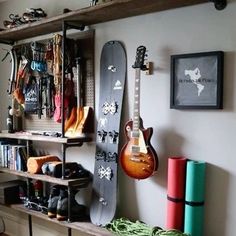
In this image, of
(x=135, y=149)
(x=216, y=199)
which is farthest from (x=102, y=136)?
(x=216, y=199)

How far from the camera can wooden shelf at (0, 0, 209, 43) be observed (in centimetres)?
222

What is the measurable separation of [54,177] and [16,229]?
1314mm

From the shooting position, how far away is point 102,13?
248 cm

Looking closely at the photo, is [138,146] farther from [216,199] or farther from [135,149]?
[216,199]

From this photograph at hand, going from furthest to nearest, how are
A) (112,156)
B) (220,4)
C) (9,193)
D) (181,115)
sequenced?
(9,193), (112,156), (181,115), (220,4)

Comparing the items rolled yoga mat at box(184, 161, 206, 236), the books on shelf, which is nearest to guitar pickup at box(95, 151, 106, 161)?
rolled yoga mat at box(184, 161, 206, 236)

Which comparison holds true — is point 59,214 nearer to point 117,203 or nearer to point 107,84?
point 117,203

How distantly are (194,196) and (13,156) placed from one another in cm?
198

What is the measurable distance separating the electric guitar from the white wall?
113mm

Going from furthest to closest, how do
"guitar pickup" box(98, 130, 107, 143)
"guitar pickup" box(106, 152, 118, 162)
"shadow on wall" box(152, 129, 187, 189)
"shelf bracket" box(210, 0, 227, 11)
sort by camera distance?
1. "guitar pickup" box(98, 130, 107, 143)
2. "guitar pickup" box(106, 152, 118, 162)
3. "shadow on wall" box(152, 129, 187, 189)
4. "shelf bracket" box(210, 0, 227, 11)

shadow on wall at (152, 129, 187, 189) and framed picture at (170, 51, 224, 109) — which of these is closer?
framed picture at (170, 51, 224, 109)

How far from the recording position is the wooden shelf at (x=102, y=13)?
7.29 ft

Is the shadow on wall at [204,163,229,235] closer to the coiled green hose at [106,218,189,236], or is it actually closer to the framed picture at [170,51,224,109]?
the coiled green hose at [106,218,189,236]

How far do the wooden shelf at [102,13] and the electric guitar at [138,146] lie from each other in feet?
0.99
